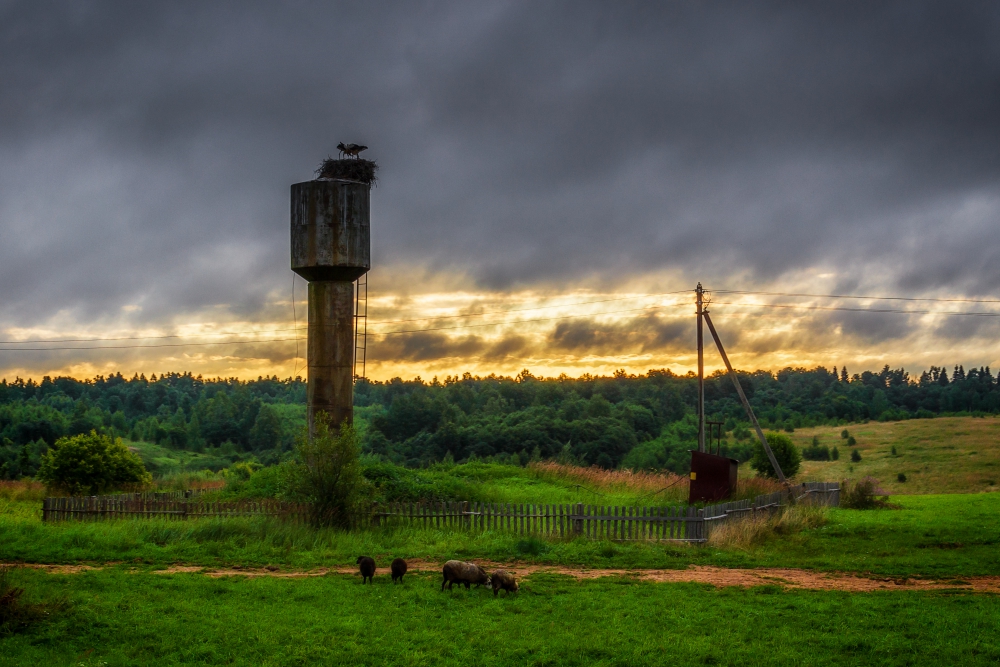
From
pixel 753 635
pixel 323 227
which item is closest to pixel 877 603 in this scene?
pixel 753 635

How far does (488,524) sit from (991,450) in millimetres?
63875

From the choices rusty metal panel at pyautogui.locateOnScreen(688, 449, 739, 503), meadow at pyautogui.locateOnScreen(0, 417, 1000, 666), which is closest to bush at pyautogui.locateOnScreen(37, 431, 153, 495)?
meadow at pyautogui.locateOnScreen(0, 417, 1000, 666)

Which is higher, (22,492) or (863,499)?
(22,492)

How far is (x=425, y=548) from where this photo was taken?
20.1 m

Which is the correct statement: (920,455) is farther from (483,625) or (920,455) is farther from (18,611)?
(18,611)

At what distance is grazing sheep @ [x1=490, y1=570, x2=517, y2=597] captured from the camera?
14.5 m

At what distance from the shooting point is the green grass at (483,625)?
11.0 metres

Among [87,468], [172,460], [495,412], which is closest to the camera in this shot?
[87,468]

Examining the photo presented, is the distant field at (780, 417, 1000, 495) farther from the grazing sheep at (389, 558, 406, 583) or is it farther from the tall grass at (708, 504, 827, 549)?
the grazing sheep at (389, 558, 406, 583)

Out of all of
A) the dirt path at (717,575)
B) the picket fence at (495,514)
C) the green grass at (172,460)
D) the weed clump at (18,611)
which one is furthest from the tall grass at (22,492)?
the green grass at (172,460)

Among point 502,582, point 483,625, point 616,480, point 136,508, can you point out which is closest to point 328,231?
point 136,508

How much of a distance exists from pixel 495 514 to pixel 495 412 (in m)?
80.5

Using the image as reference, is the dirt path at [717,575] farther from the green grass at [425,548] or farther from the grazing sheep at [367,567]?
the grazing sheep at [367,567]

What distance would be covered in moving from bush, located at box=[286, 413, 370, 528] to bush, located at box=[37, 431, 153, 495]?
507 inches
